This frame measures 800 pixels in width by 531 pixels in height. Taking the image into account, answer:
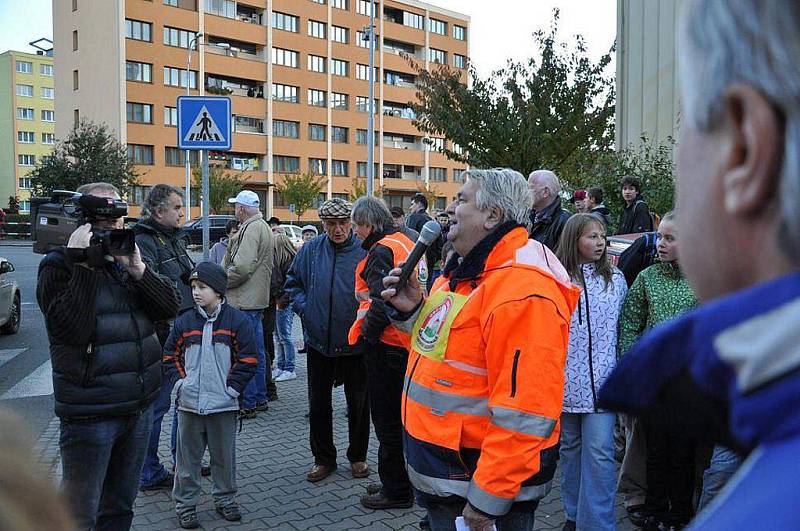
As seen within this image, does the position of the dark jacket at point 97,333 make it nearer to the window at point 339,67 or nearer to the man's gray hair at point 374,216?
the man's gray hair at point 374,216

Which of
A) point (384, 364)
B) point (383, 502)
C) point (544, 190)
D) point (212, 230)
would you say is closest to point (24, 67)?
point (212, 230)

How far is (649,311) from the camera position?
4.81m

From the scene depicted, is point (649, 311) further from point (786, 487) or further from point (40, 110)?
point (40, 110)

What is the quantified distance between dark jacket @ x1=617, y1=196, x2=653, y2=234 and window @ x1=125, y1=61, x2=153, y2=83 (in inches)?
2095

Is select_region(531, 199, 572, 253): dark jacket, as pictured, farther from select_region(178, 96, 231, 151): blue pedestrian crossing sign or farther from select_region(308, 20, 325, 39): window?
select_region(308, 20, 325, 39): window

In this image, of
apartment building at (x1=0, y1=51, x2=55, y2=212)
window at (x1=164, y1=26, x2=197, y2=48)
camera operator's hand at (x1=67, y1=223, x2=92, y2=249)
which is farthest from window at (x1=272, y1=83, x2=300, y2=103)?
camera operator's hand at (x1=67, y1=223, x2=92, y2=249)

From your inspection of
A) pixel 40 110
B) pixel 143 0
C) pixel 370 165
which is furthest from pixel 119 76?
pixel 40 110

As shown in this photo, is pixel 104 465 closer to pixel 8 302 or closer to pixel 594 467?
pixel 594 467

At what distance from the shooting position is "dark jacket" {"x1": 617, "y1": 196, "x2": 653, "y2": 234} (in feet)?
29.4

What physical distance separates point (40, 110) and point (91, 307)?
336ft

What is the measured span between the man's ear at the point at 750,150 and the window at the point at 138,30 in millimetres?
60684

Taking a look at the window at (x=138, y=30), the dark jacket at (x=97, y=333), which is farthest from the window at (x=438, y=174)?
the dark jacket at (x=97, y=333)

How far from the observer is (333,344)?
6.13 m

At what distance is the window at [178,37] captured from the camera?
190ft
